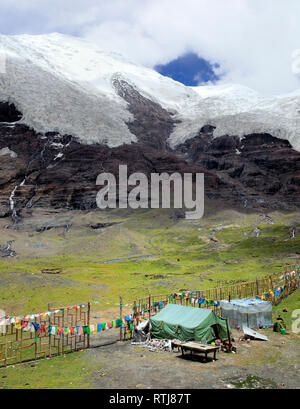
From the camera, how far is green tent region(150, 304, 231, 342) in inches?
1265

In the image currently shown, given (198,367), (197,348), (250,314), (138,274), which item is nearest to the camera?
(198,367)

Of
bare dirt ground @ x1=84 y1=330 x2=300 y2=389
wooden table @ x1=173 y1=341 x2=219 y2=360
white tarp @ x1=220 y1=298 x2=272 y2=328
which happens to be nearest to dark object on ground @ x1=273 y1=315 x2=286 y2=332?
white tarp @ x1=220 y1=298 x2=272 y2=328

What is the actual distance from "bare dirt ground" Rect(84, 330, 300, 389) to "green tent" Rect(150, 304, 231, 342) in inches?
75.3

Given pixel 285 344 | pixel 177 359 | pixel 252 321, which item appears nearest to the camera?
pixel 177 359

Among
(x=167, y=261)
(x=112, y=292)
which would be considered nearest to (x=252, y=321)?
(x=112, y=292)

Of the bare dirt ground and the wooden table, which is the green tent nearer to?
the wooden table

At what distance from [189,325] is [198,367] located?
5558 millimetres

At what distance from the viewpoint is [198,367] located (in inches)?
1067

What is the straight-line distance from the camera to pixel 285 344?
32844 millimetres

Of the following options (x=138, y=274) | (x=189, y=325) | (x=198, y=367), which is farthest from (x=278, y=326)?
(x=138, y=274)

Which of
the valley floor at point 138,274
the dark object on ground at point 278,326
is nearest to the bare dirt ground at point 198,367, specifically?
the valley floor at point 138,274

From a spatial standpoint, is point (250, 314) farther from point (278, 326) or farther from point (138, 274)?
point (138, 274)
